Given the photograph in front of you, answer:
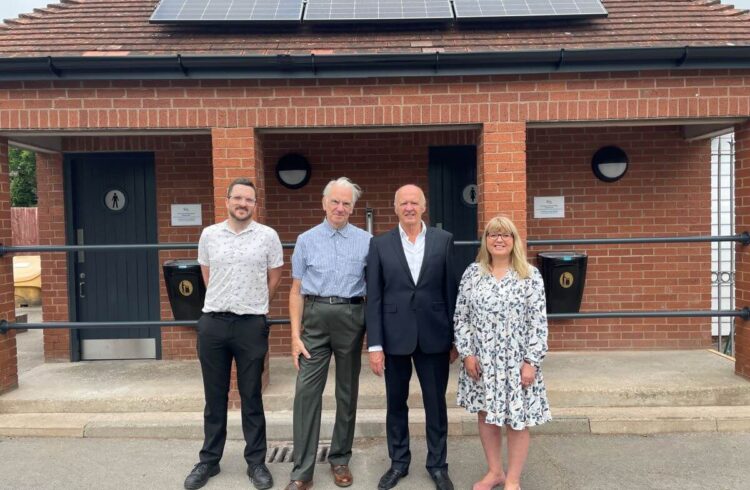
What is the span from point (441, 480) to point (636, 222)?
13.0 ft

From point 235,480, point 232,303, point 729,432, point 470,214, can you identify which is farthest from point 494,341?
point 470,214

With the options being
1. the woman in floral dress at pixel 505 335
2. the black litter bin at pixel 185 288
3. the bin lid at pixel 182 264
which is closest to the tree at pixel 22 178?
the bin lid at pixel 182 264

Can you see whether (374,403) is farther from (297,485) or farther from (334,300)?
(334,300)

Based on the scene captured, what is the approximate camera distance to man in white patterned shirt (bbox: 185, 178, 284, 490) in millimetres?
3596

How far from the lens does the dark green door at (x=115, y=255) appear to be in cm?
623

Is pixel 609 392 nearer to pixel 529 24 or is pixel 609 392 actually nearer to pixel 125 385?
pixel 529 24

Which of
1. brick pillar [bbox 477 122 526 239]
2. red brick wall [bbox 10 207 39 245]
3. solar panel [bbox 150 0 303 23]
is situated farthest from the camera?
red brick wall [bbox 10 207 39 245]

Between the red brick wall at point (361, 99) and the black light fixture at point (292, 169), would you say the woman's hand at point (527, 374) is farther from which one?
the black light fixture at point (292, 169)

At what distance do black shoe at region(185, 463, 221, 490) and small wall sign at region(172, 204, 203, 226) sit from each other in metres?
3.08

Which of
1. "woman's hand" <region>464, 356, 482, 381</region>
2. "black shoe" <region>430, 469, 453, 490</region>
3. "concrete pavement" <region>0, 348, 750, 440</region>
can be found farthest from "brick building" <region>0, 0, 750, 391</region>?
"black shoe" <region>430, 469, 453, 490</region>

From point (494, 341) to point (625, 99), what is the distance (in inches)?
106

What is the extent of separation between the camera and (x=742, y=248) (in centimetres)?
494

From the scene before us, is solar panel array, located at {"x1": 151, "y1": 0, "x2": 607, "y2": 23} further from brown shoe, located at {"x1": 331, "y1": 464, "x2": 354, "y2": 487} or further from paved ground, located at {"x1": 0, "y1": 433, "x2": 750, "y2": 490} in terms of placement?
brown shoe, located at {"x1": 331, "y1": 464, "x2": 354, "y2": 487}

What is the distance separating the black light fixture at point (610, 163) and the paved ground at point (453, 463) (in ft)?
9.24
